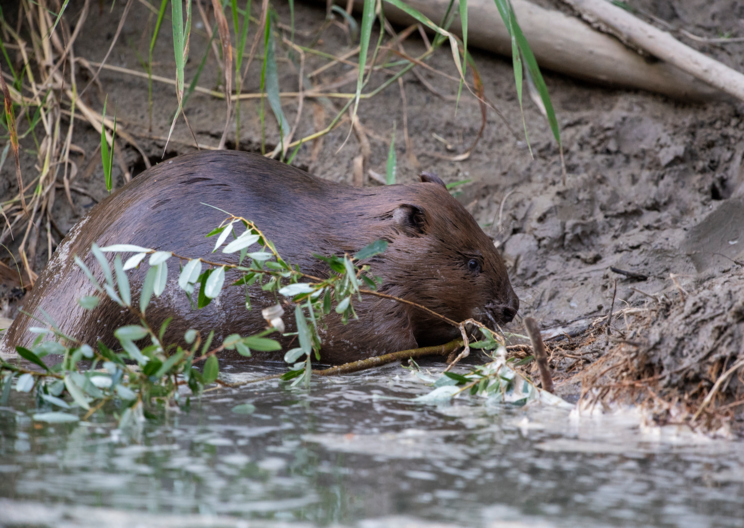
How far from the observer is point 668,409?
6.81ft

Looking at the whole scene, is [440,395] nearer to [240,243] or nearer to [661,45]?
[240,243]

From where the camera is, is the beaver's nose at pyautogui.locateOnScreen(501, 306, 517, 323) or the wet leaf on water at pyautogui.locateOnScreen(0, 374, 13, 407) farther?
the beaver's nose at pyautogui.locateOnScreen(501, 306, 517, 323)

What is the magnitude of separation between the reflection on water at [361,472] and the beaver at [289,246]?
103 cm

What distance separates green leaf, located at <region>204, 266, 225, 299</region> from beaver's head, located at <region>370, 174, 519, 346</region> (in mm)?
1237

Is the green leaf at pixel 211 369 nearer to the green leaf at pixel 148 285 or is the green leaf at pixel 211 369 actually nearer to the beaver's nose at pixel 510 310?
the green leaf at pixel 148 285

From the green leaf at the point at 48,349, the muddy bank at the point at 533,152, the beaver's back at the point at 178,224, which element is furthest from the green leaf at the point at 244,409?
the muddy bank at the point at 533,152

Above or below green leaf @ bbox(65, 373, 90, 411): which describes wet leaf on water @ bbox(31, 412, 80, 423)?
below

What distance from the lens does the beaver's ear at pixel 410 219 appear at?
11.3 ft

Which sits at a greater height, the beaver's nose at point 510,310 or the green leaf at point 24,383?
the beaver's nose at point 510,310

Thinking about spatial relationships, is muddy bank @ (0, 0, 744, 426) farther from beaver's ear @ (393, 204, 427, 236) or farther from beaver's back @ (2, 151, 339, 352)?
beaver's back @ (2, 151, 339, 352)

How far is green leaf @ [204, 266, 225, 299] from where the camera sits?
228 centimetres

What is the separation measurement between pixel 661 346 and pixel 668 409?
0.24 metres

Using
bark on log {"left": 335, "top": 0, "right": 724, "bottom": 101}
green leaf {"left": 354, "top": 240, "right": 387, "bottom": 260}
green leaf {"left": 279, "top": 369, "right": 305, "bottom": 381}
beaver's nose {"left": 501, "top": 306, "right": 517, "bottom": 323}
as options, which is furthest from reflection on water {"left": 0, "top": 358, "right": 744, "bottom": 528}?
bark on log {"left": 335, "top": 0, "right": 724, "bottom": 101}

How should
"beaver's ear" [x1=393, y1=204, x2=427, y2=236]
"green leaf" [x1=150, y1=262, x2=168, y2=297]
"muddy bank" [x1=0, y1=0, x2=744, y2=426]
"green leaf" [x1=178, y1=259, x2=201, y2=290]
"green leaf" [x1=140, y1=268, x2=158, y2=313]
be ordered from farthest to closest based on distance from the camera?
"muddy bank" [x1=0, y1=0, x2=744, y2=426] < "beaver's ear" [x1=393, y1=204, x2=427, y2=236] < "green leaf" [x1=178, y1=259, x2=201, y2=290] < "green leaf" [x1=150, y1=262, x2=168, y2=297] < "green leaf" [x1=140, y1=268, x2=158, y2=313]
